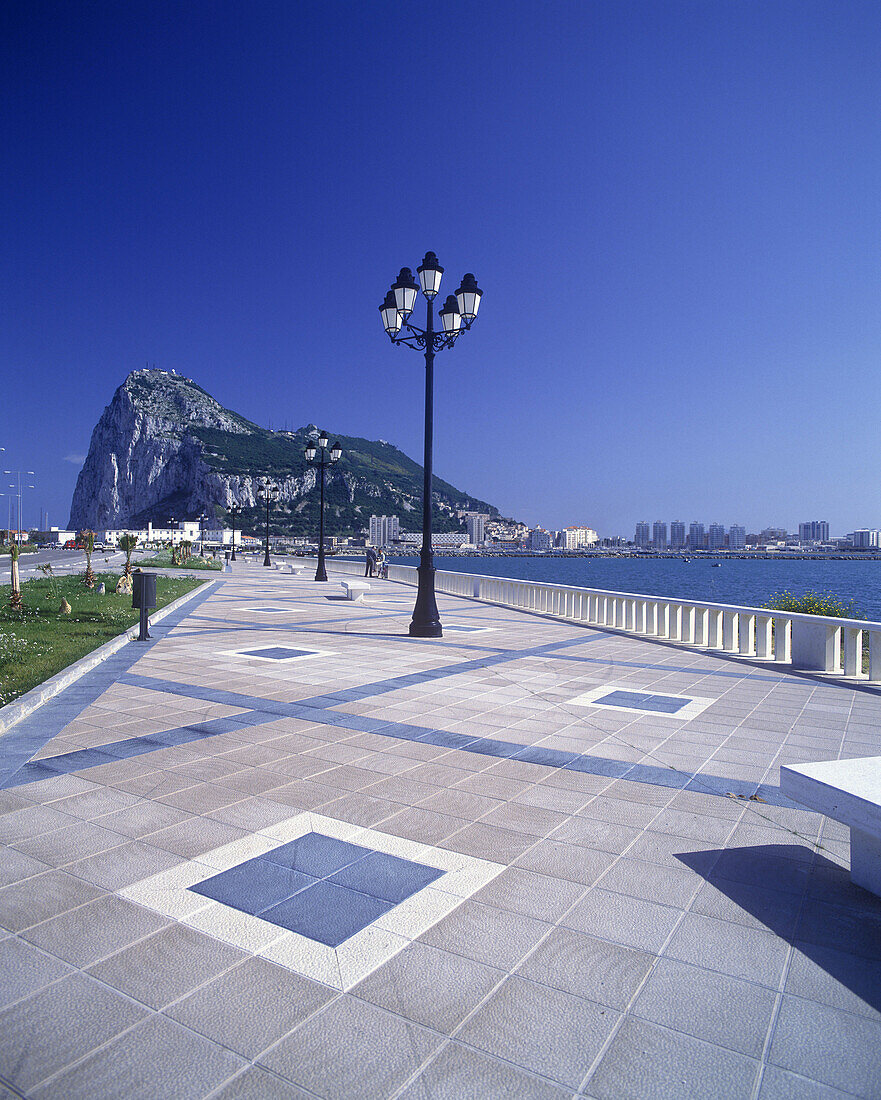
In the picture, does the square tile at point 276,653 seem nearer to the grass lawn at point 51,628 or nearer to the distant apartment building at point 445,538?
the grass lawn at point 51,628

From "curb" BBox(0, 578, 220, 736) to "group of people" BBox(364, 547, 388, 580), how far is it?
64.7ft

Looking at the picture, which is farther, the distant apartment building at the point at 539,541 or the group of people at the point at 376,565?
the distant apartment building at the point at 539,541

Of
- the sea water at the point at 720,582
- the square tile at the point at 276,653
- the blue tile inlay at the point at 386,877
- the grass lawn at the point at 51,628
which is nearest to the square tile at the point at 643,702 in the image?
the blue tile inlay at the point at 386,877

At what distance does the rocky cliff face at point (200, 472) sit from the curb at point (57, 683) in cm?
12397

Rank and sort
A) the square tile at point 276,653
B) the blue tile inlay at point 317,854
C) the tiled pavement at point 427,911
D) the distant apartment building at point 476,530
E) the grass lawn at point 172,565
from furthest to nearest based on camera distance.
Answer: the distant apartment building at point 476,530
the grass lawn at point 172,565
the square tile at point 276,653
the blue tile inlay at point 317,854
the tiled pavement at point 427,911

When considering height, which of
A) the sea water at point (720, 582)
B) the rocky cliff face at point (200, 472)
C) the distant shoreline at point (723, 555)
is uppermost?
the rocky cliff face at point (200, 472)

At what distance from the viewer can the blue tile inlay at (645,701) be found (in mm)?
6863

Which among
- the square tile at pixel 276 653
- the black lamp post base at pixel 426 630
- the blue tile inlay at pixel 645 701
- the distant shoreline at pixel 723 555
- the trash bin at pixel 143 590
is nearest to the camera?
the blue tile inlay at pixel 645 701

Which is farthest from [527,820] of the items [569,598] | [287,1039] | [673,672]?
[569,598]

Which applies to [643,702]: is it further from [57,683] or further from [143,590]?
[143,590]

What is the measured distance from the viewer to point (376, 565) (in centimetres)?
3334

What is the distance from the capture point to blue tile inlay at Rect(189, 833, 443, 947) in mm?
2873

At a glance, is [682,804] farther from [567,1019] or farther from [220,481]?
[220,481]

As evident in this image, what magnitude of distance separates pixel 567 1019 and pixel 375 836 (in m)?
1.62
